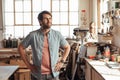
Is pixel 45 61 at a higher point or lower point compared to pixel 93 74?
higher

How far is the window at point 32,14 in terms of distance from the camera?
297 inches

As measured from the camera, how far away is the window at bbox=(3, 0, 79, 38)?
7.53 metres

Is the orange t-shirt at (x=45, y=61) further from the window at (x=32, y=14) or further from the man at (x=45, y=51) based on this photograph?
the window at (x=32, y=14)

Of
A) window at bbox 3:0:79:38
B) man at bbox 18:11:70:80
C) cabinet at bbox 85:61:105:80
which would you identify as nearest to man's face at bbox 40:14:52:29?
man at bbox 18:11:70:80

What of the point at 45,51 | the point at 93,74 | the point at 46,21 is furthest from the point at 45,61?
the point at 93,74

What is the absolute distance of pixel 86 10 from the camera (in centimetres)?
743

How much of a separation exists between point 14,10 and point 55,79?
521cm

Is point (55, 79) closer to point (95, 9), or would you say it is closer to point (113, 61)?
point (113, 61)

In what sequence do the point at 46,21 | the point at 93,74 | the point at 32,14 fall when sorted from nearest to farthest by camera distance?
the point at 46,21
the point at 93,74
the point at 32,14

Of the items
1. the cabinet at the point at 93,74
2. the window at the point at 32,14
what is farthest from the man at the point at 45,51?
the window at the point at 32,14

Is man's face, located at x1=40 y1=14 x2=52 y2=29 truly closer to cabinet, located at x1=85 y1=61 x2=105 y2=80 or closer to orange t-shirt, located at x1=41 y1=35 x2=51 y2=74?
orange t-shirt, located at x1=41 y1=35 x2=51 y2=74

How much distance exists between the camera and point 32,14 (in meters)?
7.58

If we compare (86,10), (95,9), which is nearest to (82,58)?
(95,9)

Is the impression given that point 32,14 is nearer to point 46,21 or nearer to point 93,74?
point 93,74
